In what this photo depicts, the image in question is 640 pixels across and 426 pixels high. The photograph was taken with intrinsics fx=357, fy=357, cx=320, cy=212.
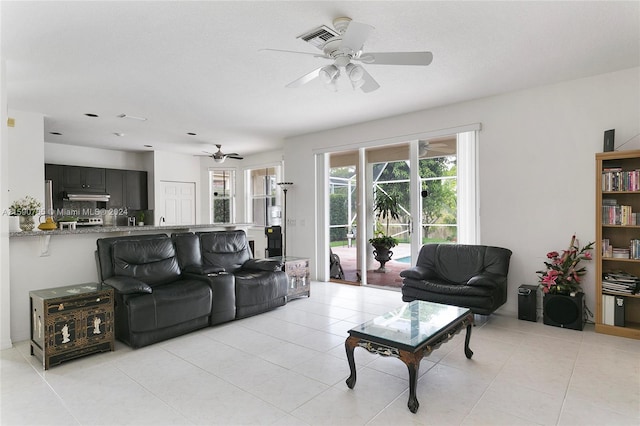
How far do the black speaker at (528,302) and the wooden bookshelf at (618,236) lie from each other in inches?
22.1

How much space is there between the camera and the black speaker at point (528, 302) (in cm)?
405

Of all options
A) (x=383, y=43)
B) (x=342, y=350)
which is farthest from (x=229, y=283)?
(x=383, y=43)

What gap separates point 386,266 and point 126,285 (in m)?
4.22

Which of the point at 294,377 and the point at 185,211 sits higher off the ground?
the point at 185,211

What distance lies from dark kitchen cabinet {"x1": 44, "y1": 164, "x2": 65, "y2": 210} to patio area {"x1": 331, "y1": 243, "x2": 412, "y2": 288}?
5322 mm

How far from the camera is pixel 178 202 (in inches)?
338

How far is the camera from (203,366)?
295 cm

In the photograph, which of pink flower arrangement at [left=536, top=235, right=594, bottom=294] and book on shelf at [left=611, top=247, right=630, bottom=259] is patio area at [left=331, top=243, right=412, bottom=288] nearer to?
pink flower arrangement at [left=536, top=235, right=594, bottom=294]

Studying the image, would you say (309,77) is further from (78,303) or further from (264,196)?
(264,196)

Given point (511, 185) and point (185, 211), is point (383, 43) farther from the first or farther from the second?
point (185, 211)

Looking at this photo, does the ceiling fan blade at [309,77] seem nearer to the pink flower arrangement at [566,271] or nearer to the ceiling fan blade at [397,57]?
the ceiling fan blade at [397,57]

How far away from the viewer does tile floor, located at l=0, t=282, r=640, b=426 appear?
7.29 feet

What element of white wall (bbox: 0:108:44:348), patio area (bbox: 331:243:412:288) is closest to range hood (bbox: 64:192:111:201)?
white wall (bbox: 0:108:44:348)

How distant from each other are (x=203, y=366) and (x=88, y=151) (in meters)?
6.68
